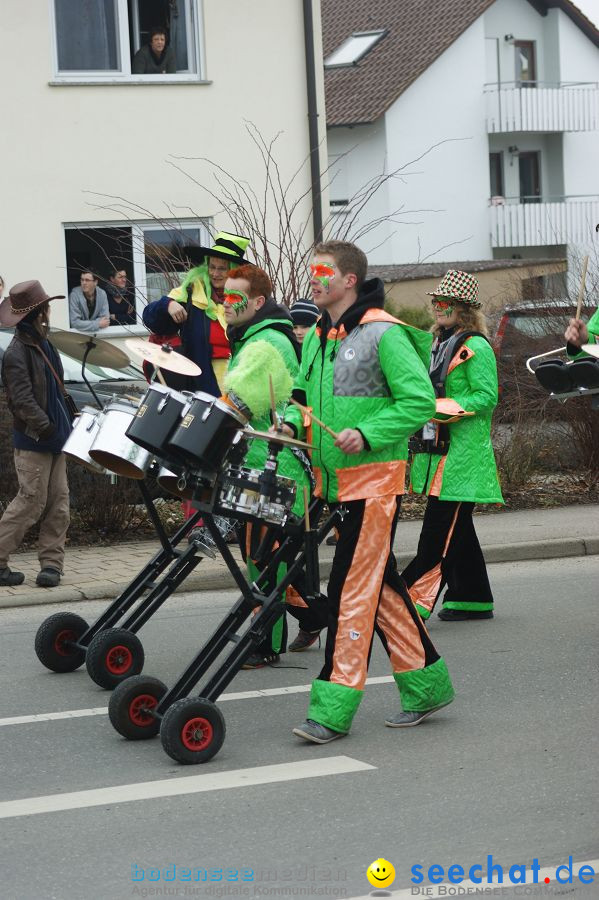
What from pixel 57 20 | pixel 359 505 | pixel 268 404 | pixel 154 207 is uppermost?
pixel 57 20

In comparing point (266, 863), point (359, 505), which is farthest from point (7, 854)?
point (359, 505)

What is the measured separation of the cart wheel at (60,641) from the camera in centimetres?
669

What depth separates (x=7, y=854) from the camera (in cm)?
441

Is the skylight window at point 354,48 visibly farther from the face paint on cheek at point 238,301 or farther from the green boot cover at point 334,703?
the green boot cover at point 334,703

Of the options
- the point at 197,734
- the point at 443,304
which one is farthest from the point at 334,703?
the point at 443,304

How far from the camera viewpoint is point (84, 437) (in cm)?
633

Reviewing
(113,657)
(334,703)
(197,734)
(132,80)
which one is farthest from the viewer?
(132,80)

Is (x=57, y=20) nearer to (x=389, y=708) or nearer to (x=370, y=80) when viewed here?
(x=389, y=708)

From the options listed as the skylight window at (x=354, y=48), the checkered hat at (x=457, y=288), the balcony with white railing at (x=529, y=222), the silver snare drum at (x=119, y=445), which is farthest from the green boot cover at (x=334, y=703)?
the skylight window at (x=354, y=48)

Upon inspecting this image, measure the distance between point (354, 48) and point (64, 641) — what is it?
34190 millimetres

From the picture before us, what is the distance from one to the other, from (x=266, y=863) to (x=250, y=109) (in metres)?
14.8

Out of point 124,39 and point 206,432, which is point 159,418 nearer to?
point 206,432

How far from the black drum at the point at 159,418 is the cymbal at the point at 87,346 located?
4.46 ft

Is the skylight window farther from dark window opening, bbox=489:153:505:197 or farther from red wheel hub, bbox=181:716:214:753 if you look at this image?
red wheel hub, bbox=181:716:214:753
